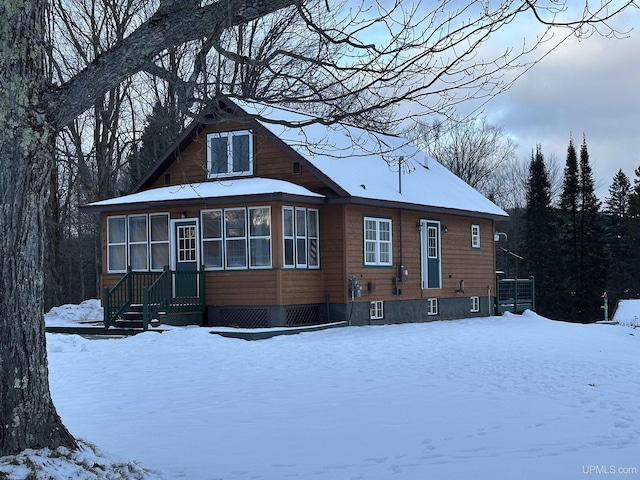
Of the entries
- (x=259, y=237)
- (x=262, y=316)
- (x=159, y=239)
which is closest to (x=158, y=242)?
(x=159, y=239)

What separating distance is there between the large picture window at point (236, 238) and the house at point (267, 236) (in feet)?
0.08

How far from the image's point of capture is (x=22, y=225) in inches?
236

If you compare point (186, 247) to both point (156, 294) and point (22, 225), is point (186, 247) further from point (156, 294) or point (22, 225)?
point (22, 225)

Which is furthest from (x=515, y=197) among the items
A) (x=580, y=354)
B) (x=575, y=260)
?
(x=580, y=354)

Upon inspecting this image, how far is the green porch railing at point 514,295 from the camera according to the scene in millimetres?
29688

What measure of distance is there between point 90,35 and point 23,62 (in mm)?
25630

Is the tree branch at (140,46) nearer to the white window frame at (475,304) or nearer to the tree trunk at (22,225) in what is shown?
the tree trunk at (22,225)

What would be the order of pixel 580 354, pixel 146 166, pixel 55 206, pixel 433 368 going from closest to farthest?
pixel 433 368 < pixel 580 354 < pixel 55 206 < pixel 146 166

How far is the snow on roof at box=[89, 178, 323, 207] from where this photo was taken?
1983 cm

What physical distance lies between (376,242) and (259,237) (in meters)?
3.90

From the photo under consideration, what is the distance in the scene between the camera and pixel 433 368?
514 inches

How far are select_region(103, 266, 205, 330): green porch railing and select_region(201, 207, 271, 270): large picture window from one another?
0.57m

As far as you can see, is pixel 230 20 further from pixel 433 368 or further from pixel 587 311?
pixel 587 311

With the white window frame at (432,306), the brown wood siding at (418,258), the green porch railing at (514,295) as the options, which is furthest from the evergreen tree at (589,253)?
the white window frame at (432,306)
